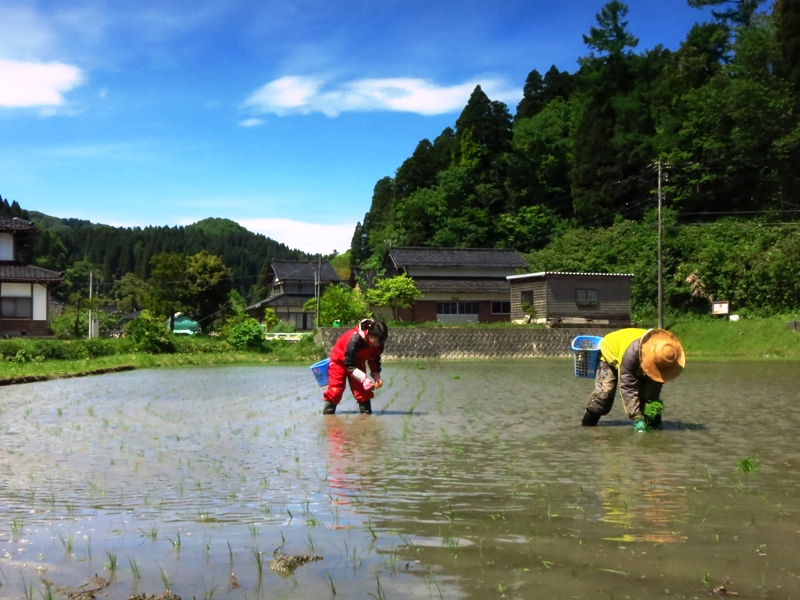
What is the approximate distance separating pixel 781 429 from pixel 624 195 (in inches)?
1918

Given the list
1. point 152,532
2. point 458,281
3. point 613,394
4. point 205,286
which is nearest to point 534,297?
point 458,281

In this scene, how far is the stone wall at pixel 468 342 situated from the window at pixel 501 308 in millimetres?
14498

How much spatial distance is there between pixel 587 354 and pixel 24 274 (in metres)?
35.7

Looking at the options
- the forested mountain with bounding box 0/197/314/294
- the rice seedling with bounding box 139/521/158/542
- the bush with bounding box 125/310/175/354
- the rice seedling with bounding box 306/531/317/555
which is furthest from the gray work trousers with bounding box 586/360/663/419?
the forested mountain with bounding box 0/197/314/294

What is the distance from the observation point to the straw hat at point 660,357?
887cm

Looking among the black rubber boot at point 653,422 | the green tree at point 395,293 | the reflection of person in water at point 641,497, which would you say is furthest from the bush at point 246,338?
the reflection of person in water at point 641,497

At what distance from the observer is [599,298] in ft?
145

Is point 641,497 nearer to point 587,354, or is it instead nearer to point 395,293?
point 587,354

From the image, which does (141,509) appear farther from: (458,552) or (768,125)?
(768,125)

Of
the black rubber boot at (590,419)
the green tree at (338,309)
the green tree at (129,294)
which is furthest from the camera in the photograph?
the green tree at (129,294)

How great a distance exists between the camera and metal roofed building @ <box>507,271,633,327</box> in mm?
43531

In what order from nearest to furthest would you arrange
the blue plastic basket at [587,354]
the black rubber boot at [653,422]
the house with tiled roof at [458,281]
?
1. the black rubber boot at [653,422]
2. the blue plastic basket at [587,354]
3. the house with tiled roof at [458,281]

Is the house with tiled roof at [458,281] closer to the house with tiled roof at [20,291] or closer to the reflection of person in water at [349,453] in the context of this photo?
the house with tiled roof at [20,291]

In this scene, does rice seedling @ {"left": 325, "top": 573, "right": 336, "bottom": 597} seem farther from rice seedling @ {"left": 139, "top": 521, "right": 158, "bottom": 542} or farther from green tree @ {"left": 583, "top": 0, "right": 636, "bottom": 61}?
green tree @ {"left": 583, "top": 0, "right": 636, "bottom": 61}
